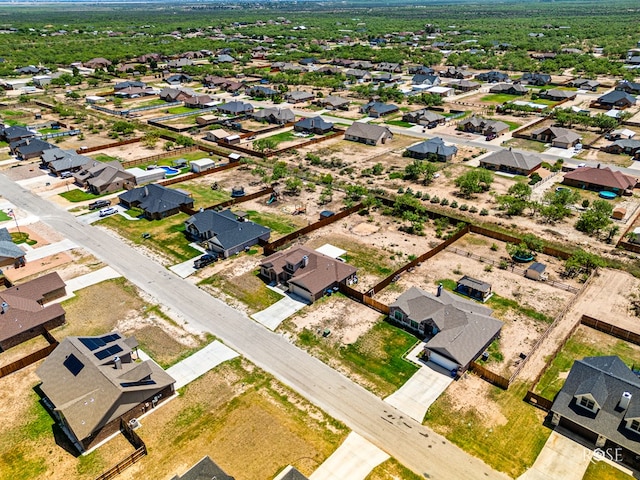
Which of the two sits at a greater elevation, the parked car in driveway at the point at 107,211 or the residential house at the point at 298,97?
the residential house at the point at 298,97

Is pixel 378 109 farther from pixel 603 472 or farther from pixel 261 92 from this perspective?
pixel 603 472

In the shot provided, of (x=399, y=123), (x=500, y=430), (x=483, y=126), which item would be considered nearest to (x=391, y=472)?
(x=500, y=430)

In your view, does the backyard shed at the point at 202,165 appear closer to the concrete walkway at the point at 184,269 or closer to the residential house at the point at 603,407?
the concrete walkway at the point at 184,269

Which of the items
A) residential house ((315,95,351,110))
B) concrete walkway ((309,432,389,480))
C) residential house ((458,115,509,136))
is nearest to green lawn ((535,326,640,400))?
concrete walkway ((309,432,389,480))

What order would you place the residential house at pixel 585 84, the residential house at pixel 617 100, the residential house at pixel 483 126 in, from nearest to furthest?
the residential house at pixel 483 126 → the residential house at pixel 617 100 → the residential house at pixel 585 84

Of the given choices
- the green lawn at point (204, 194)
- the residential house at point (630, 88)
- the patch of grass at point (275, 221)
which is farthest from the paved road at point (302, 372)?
the residential house at point (630, 88)

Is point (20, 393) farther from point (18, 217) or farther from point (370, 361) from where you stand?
point (18, 217)
